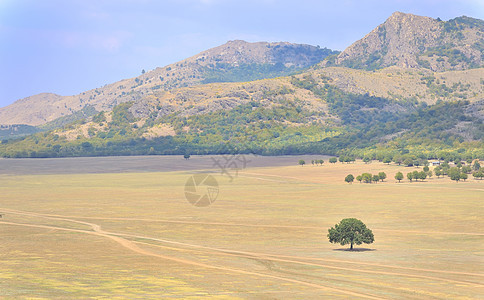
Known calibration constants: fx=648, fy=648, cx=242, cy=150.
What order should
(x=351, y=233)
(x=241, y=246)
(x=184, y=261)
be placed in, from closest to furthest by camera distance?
(x=184, y=261)
(x=351, y=233)
(x=241, y=246)

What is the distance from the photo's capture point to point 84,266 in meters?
69.2

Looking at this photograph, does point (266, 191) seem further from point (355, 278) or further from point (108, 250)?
point (355, 278)

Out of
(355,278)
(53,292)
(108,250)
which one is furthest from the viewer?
(108,250)

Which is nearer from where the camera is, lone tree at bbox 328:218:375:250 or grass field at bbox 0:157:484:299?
grass field at bbox 0:157:484:299

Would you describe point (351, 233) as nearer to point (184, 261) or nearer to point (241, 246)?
point (241, 246)

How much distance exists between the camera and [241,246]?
3482 inches

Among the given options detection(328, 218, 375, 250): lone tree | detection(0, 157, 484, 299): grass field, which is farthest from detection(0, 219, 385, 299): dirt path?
detection(328, 218, 375, 250): lone tree

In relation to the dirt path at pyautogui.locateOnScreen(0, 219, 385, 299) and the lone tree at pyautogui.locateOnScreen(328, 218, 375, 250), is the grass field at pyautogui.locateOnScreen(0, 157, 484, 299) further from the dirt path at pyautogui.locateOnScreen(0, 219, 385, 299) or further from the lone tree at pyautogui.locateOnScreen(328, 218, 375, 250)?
the lone tree at pyautogui.locateOnScreen(328, 218, 375, 250)

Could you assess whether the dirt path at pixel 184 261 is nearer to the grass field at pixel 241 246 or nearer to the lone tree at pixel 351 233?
the grass field at pixel 241 246

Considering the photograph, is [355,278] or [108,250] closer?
[355,278]

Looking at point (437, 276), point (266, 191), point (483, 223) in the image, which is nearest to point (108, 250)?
point (437, 276)

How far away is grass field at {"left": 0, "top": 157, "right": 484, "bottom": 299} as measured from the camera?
57.8m

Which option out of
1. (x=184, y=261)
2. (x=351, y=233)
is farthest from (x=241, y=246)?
(x=184, y=261)

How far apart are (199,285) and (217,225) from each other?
53.2m
